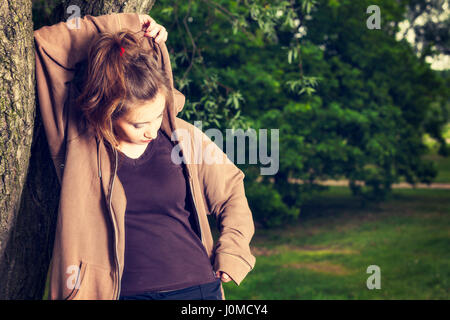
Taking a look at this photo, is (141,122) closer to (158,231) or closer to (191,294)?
(158,231)

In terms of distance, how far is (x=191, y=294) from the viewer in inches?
105

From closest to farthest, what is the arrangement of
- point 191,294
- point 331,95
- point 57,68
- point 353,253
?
point 191,294
point 57,68
point 353,253
point 331,95

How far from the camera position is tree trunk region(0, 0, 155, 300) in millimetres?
Answer: 2768

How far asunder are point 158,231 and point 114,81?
30.3 inches

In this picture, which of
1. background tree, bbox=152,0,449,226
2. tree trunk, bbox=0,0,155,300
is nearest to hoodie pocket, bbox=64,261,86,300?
tree trunk, bbox=0,0,155,300

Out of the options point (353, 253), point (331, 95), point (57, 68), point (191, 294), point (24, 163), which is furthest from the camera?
point (331, 95)

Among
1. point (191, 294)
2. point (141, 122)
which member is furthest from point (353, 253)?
point (141, 122)

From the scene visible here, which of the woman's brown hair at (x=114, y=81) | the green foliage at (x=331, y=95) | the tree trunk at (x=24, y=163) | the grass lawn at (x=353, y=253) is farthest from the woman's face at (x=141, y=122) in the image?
the green foliage at (x=331, y=95)

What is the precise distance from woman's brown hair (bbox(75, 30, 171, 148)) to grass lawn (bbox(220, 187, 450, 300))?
628 centimetres

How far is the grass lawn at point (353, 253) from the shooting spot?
8961 millimetres

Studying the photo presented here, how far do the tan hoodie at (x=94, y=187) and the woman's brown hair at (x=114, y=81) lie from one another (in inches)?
5.0

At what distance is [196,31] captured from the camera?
9.35 meters

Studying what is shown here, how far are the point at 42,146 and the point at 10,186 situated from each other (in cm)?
36
